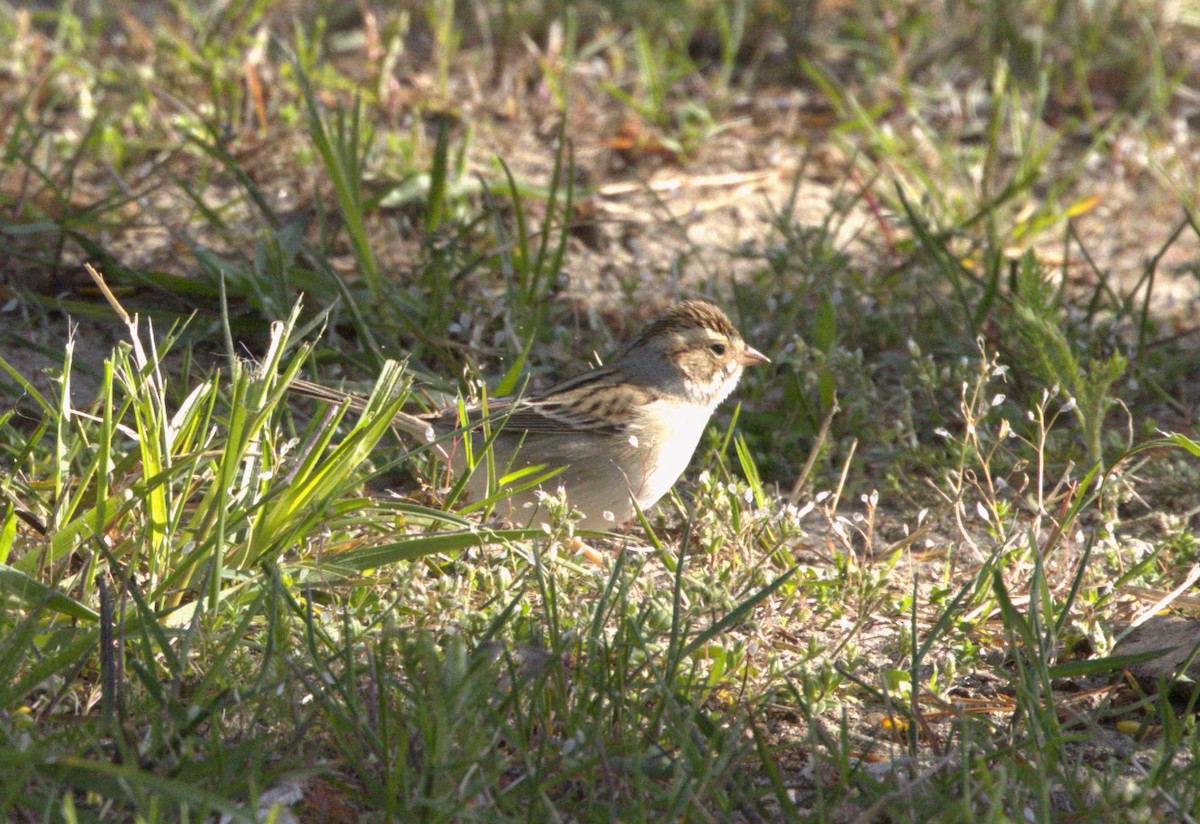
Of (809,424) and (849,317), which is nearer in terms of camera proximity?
(809,424)

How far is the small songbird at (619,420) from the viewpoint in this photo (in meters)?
4.04

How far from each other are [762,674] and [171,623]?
51.3 inches

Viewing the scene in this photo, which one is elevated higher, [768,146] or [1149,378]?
[768,146]

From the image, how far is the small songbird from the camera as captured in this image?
4035mm

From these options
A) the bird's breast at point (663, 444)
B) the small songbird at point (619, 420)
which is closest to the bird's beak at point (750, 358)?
the small songbird at point (619, 420)

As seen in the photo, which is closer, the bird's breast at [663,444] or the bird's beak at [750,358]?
the bird's breast at [663,444]

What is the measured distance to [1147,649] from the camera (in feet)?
11.1

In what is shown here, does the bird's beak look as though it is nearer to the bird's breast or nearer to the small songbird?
the small songbird

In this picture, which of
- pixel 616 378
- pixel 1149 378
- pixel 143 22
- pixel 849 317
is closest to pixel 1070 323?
pixel 1149 378

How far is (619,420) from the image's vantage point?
14.1ft

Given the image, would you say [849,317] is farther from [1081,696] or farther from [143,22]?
[143,22]

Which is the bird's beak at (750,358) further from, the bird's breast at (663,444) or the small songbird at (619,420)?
Answer: the bird's breast at (663,444)

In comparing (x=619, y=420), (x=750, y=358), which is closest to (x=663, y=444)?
(x=619, y=420)

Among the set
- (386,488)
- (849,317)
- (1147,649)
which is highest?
(849,317)
